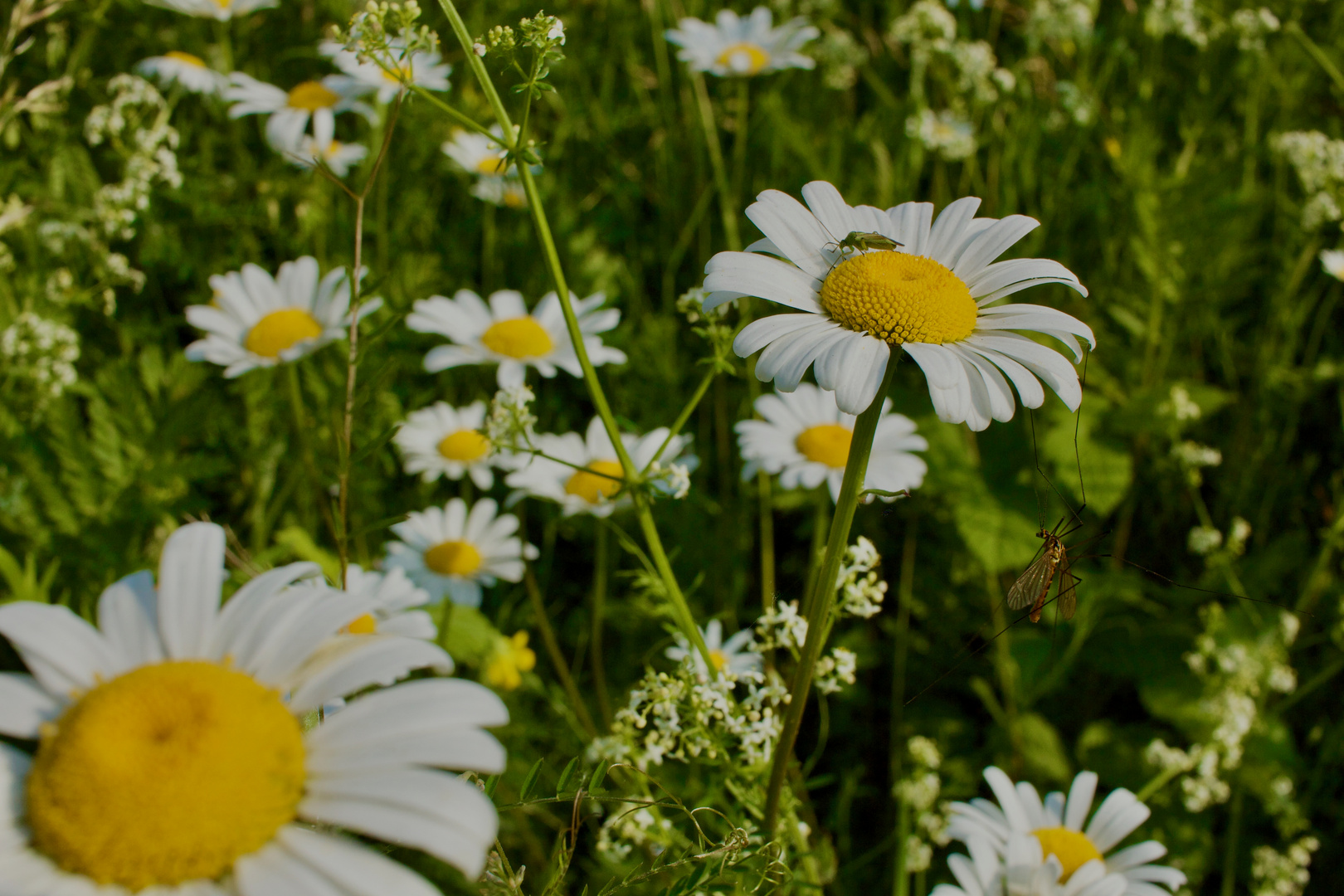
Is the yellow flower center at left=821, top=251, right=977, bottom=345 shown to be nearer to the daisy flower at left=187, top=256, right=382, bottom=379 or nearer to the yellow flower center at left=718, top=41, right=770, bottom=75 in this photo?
the daisy flower at left=187, top=256, right=382, bottom=379

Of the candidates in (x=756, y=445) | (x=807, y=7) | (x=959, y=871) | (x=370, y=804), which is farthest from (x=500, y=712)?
(x=807, y=7)

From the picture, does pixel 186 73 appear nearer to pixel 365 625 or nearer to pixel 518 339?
pixel 518 339

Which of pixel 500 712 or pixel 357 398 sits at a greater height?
pixel 500 712

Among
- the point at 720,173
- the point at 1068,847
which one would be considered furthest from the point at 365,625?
the point at 720,173

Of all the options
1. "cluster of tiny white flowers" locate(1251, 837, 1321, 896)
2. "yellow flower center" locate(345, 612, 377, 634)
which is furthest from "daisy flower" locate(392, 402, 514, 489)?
"cluster of tiny white flowers" locate(1251, 837, 1321, 896)

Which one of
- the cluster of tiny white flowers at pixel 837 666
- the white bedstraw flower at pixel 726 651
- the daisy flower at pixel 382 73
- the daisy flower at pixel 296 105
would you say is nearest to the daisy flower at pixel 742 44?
the daisy flower at pixel 382 73

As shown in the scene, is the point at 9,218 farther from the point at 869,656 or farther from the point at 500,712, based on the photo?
the point at 869,656
